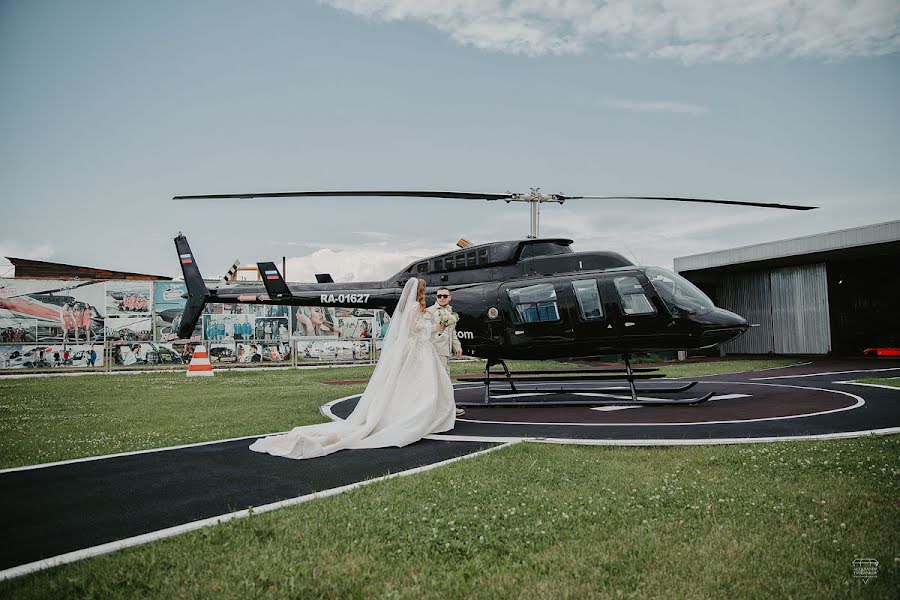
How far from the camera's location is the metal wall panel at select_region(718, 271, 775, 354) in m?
31.0

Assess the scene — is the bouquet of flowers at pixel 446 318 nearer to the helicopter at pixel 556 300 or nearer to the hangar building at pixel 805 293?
the helicopter at pixel 556 300

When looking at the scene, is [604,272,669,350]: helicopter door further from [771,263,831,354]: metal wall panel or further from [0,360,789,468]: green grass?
[771,263,831,354]: metal wall panel

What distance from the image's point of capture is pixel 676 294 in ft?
38.6

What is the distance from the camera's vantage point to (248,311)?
36.4m

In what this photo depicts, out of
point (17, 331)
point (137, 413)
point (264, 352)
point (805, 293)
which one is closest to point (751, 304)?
point (805, 293)

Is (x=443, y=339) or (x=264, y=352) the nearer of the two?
(x=443, y=339)

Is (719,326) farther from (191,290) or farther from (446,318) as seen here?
(191,290)

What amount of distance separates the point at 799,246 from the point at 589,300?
18919mm

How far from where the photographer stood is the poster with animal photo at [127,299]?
34781mm

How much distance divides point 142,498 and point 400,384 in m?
4.13

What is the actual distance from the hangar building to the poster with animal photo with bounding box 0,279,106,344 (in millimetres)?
33139

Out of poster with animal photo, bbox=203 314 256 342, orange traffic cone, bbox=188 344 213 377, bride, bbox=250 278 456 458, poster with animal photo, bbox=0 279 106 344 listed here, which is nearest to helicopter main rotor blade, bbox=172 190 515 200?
bride, bbox=250 278 456 458

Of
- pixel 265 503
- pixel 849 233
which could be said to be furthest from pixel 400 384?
pixel 849 233

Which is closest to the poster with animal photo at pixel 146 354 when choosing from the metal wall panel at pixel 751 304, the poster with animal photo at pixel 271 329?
the poster with animal photo at pixel 271 329
